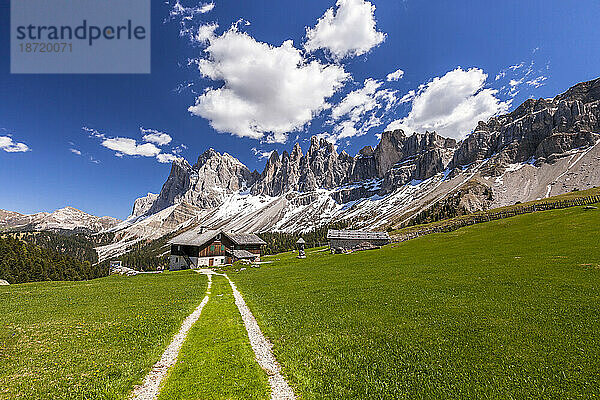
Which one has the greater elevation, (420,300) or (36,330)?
(36,330)

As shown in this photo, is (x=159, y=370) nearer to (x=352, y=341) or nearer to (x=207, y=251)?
(x=352, y=341)

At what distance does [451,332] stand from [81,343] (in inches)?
835

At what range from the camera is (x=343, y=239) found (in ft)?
275

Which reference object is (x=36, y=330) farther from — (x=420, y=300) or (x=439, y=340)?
(x=420, y=300)

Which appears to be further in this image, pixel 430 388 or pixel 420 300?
pixel 420 300

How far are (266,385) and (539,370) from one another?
11.1m

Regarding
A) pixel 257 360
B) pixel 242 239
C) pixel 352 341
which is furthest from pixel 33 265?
pixel 352 341

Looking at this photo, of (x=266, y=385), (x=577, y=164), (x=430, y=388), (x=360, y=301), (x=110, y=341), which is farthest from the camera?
(x=577, y=164)

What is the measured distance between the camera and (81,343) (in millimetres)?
15070

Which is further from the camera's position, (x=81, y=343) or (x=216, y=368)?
(x=81, y=343)

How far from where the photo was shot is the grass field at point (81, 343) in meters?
10.9

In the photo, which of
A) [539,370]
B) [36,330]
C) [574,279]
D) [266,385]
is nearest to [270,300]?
[266,385]

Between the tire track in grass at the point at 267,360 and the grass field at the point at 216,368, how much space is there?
313 millimetres

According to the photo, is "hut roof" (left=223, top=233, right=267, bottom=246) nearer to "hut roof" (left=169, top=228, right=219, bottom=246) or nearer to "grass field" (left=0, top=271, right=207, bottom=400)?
"hut roof" (left=169, top=228, right=219, bottom=246)
